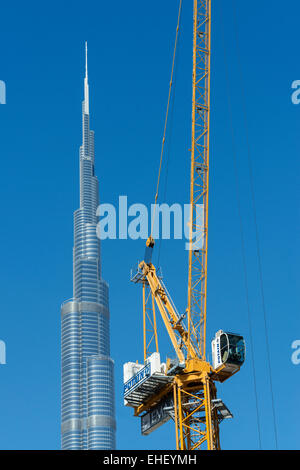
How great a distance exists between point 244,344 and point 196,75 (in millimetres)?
39595

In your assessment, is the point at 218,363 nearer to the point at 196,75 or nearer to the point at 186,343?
the point at 186,343

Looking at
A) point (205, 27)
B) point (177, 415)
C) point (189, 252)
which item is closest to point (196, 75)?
point (205, 27)

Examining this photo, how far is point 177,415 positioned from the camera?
420 ft

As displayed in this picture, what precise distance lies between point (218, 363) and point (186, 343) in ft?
31.5

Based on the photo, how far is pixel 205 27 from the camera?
135 meters

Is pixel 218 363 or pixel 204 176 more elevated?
pixel 204 176
